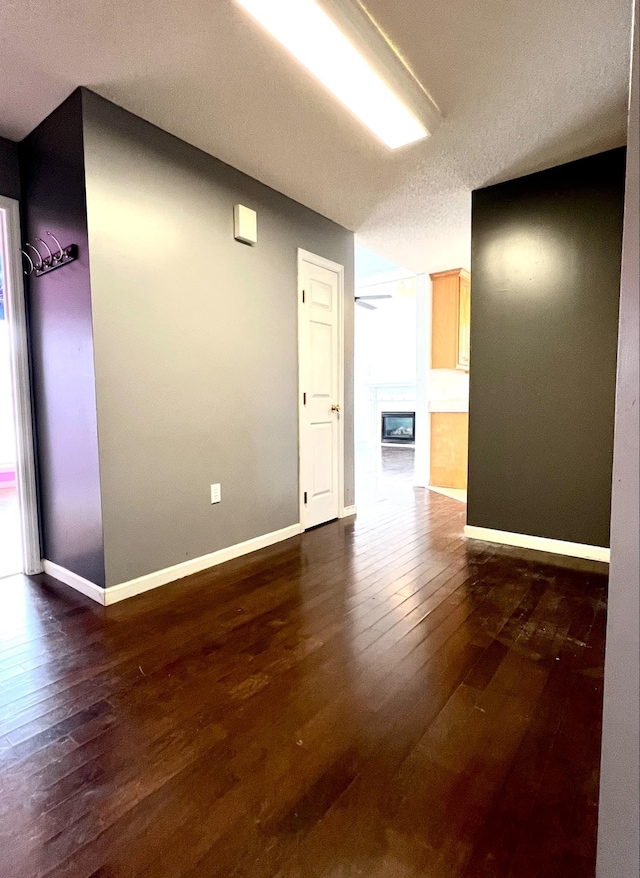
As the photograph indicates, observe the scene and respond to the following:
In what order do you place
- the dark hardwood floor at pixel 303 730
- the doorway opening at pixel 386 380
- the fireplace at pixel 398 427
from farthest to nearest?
the fireplace at pixel 398 427, the doorway opening at pixel 386 380, the dark hardwood floor at pixel 303 730

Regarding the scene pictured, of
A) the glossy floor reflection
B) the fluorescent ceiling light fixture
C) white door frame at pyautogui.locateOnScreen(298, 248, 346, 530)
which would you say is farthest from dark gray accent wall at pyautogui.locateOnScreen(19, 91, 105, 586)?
the glossy floor reflection

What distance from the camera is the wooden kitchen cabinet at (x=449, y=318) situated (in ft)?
16.6

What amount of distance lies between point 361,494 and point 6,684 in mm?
3722

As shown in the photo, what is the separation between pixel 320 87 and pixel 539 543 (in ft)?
9.83

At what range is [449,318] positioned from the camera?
5109mm

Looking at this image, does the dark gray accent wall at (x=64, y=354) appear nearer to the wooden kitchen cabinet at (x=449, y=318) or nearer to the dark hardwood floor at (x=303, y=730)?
the dark hardwood floor at (x=303, y=730)

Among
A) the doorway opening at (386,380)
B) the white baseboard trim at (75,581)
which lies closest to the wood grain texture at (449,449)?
the doorway opening at (386,380)

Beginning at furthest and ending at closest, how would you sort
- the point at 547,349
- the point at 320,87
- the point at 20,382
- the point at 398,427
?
the point at 398,427, the point at 547,349, the point at 20,382, the point at 320,87

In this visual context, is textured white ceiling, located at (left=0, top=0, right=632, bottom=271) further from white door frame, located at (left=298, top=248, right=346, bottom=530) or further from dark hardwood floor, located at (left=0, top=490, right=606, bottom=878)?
dark hardwood floor, located at (left=0, top=490, right=606, bottom=878)

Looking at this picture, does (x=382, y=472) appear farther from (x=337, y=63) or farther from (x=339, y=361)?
(x=337, y=63)

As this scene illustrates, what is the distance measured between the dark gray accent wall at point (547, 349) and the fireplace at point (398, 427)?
6613 millimetres

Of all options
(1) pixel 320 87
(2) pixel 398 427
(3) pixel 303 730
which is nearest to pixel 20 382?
(1) pixel 320 87

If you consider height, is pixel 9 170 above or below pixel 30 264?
above

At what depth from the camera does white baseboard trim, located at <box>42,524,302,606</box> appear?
2.28 m
